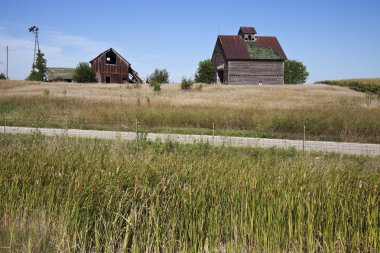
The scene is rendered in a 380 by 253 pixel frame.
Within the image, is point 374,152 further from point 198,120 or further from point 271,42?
point 271,42

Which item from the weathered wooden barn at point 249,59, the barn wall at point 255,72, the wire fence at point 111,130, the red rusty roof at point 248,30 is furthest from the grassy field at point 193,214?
the red rusty roof at point 248,30

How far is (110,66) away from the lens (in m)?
59.0

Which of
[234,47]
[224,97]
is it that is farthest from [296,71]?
[224,97]

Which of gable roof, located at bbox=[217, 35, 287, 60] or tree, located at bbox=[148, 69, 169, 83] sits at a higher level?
gable roof, located at bbox=[217, 35, 287, 60]

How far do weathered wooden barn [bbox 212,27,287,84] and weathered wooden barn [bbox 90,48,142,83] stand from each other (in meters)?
15.5

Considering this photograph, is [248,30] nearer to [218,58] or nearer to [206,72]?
[218,58]

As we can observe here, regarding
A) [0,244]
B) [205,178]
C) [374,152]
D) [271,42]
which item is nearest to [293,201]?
[205,178]

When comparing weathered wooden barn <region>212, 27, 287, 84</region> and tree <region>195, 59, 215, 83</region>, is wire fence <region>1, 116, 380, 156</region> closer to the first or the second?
weathered wooden barn <region>212, 27, 287, 84</region>

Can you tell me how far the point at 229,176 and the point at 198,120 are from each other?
15525mm

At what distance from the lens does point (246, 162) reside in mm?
7008

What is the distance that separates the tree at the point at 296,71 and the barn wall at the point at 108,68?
192 feet

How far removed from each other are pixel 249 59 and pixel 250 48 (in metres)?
2.12

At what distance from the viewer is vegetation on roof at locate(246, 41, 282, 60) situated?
174 feet

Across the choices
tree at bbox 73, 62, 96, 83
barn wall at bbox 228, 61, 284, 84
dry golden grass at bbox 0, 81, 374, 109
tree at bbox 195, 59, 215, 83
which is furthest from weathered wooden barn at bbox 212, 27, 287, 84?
tree at bbox 73, 62, 96, 83
